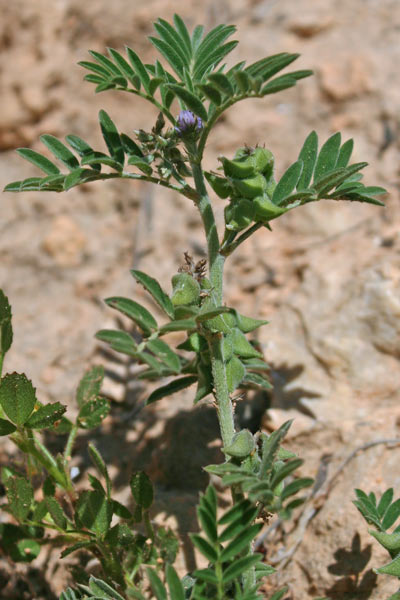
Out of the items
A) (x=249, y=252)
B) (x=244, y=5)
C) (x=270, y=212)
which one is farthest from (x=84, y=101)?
(x=270, y=212)

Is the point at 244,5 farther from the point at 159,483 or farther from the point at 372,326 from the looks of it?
the point at 159,483

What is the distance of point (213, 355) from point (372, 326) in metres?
1.05

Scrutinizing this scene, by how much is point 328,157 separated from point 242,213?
44cm

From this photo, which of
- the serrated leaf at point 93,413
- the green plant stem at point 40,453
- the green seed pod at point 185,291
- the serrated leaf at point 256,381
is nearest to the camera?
the green seed pod at point 185,291

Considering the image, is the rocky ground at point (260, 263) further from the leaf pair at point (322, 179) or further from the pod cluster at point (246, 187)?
the pod cluster at point (246, 187)

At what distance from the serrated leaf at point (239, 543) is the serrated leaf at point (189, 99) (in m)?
1.01

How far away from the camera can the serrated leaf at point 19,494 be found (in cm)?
191

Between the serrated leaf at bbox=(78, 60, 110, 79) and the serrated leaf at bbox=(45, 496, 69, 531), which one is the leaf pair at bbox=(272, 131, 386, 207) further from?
the serrated leaf at bbox=(45, 496, 69, 531)

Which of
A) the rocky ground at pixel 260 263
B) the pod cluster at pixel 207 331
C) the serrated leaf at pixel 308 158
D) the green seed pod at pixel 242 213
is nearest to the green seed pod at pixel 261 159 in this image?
the green seed pod at pixel 242 213

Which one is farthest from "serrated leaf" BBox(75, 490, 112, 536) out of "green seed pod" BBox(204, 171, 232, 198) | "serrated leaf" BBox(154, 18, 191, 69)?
"serrated leaf" BBox(154, 18, 191, 69)

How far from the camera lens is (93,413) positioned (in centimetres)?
217

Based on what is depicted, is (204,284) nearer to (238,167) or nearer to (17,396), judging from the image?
(238,167)

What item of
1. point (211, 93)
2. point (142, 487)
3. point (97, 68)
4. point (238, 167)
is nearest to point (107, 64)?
point (97, 68)

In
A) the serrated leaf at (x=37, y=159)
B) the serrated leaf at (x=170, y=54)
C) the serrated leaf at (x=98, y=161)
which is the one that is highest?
the serrated leaf at (x=170, y=54)
